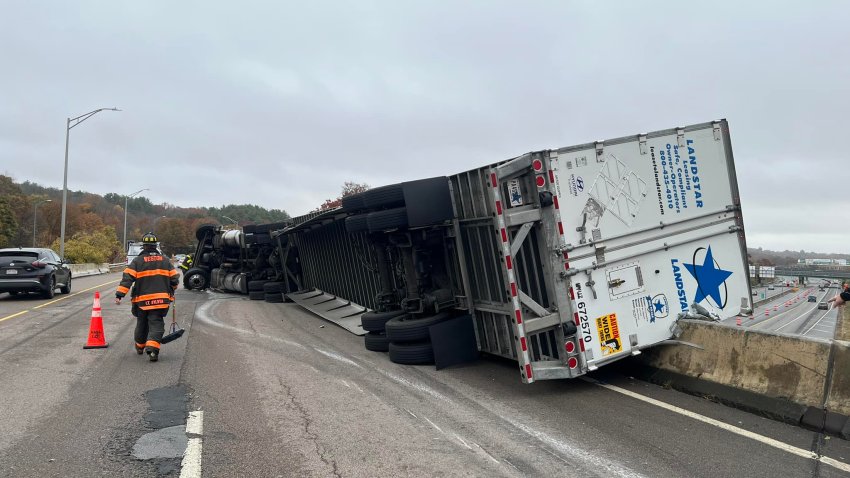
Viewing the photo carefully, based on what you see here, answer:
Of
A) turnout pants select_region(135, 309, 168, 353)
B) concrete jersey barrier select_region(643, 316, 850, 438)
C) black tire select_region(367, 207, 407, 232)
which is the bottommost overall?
concrete jersey barrier select_region(643, 316, 850, 438)

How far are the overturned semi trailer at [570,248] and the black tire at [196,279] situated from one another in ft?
56.8

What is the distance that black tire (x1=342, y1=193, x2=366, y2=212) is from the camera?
8651mm

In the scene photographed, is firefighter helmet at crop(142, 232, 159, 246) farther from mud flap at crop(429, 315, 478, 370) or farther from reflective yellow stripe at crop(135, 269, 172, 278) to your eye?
mud flap at crop(429, 315, 478, 370)

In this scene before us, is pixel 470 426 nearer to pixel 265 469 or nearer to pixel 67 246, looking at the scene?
pixel 265 469

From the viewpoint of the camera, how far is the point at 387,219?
26.5 feet

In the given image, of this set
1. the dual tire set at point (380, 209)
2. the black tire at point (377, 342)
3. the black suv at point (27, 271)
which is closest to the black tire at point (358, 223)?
the dual tire set at point (380, 209)

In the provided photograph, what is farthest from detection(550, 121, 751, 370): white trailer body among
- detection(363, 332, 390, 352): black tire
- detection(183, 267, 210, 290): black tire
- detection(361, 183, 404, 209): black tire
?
detection(183, 267, 210, 290): black tire

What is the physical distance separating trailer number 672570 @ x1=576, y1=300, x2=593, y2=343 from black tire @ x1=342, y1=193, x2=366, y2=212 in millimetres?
3668

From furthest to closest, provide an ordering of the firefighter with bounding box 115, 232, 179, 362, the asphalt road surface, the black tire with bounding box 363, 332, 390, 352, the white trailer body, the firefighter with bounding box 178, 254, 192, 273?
the firefighter with bounding box 178, 254, 192, 273
the black tire with bounding box 363, 332, 390, 352
the firefighter with bounding box 115, 232, 179, 362
the white trailer body
the asphalt road surface

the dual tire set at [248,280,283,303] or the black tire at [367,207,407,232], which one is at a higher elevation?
the black tire at [367,207,407,232]

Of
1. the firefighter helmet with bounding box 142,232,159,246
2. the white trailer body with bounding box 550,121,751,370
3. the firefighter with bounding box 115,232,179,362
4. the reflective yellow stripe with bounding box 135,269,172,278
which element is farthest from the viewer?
the firefighter helmet with bounding box 142,232,159,246

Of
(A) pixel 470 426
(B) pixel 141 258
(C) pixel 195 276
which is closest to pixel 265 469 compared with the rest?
(A) pixel 470 426

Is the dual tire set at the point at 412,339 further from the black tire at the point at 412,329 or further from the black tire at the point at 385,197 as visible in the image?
the black tire at the point at 385,197

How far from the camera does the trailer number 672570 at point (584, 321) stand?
6199 mm
